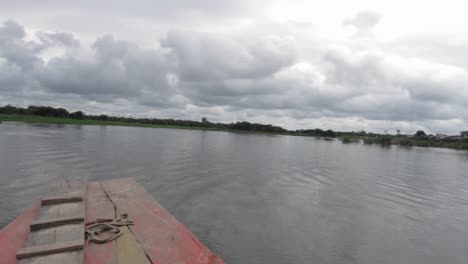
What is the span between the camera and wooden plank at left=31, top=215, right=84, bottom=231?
3583 millimetres

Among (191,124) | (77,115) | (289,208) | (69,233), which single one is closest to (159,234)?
(69,233)

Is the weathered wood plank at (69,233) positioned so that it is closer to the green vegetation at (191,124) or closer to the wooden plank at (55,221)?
the wooden plank at (55,221)

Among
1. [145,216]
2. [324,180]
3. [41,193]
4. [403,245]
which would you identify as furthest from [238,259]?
[324,180]

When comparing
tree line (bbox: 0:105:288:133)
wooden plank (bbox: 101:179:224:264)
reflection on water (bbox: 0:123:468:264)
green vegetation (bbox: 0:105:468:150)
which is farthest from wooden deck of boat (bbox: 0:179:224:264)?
tree line (bbox: 0:105:288:133)

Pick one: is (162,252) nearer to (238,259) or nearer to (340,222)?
(238,259)

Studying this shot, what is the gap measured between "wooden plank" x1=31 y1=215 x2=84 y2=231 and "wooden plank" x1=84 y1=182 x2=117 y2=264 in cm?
43

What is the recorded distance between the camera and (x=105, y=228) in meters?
3.93

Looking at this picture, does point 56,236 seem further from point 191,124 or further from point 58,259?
point 191,124

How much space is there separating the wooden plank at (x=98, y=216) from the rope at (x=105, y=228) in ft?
0.32

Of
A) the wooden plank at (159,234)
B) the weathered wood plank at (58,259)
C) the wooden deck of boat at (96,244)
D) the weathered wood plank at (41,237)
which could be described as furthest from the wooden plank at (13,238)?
the wooden plank at (159,234)

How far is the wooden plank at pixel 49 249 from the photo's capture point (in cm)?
288

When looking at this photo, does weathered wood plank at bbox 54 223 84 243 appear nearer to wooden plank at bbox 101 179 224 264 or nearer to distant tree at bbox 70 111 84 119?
wooden plank at bbox 101 179 224 264

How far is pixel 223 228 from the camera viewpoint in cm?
719

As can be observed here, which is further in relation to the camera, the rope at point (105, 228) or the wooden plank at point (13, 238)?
the rope at point (105, 228)
